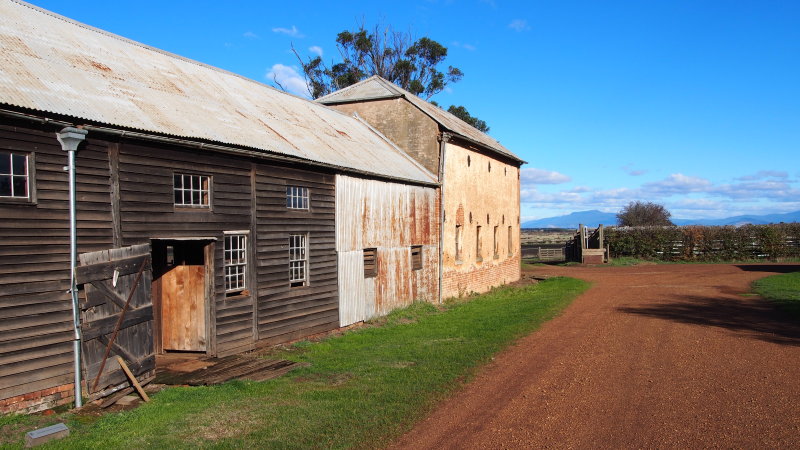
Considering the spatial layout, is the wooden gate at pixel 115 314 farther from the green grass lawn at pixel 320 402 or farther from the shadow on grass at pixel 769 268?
the shadow on grass at pixel 769 268

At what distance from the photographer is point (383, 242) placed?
16.9 m

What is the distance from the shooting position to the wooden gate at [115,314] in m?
8.73

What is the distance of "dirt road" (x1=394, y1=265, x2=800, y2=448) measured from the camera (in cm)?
684

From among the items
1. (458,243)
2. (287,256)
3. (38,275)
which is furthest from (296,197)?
A: (458,243)

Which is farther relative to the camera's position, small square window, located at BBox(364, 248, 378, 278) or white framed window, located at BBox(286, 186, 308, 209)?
small square window, located at BBox(364, 248, 378, 278)

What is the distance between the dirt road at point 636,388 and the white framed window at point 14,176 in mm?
6157

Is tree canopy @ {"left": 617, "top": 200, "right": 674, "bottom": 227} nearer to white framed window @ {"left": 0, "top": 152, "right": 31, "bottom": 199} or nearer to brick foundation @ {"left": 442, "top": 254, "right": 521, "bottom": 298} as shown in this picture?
brick foundation @ {"left": 442, "top": 254, "right": 521, "bottom": 298}

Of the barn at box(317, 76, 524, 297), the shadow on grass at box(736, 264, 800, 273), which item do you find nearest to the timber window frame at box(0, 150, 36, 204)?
the barn at box(317, 76, 524, 297)

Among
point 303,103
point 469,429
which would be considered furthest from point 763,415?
point 303,103

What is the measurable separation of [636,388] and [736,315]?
9.05 m

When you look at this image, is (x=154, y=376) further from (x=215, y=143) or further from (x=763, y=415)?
(x=763, y=415)

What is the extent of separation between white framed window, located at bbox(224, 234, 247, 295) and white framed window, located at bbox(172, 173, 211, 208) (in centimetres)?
91

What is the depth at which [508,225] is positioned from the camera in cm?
2919

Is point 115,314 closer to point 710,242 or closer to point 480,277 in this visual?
point 480,277
